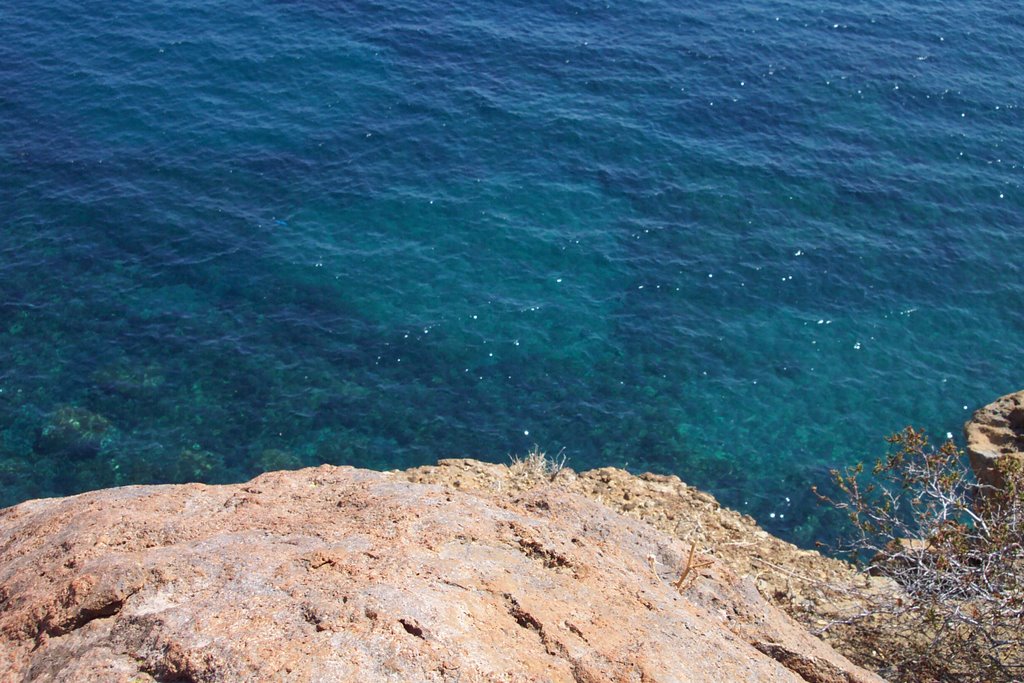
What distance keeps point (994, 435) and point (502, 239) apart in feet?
78.6

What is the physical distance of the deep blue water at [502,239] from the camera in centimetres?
3250

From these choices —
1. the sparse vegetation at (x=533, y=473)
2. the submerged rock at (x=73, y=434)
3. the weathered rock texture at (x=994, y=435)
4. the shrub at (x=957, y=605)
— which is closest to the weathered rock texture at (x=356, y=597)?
the shrub at (x=957, y=605)

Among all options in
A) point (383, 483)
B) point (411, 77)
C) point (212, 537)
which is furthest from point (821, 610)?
point (411, 77)

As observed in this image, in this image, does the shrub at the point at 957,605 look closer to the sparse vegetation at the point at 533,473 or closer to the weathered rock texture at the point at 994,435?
the weathered rock texture at the point at 994,435

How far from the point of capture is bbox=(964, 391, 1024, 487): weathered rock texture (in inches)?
791

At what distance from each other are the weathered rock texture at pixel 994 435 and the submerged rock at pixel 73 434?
2724 cm

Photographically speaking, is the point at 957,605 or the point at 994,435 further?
the point at 994,435

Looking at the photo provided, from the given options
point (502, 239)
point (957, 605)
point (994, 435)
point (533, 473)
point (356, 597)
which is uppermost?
point (356, 597)

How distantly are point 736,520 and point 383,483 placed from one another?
10.6 meters

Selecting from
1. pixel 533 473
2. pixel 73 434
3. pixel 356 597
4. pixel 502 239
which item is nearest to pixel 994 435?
pixel 533 473

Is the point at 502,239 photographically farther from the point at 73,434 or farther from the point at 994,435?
the point at 994,435

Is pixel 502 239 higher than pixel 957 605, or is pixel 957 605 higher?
pixel 957 605

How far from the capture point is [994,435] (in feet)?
69.1

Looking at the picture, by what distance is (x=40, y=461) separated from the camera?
30.7 metres
